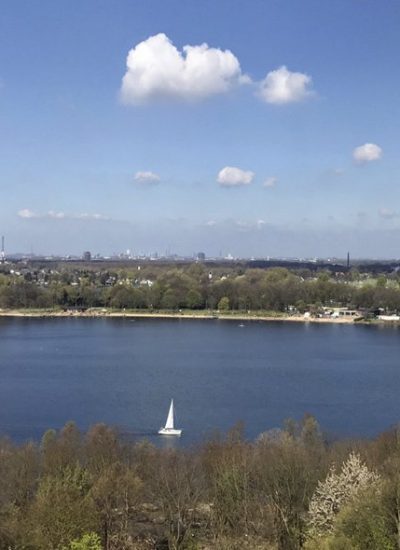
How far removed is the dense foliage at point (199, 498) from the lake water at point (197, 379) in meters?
3.22

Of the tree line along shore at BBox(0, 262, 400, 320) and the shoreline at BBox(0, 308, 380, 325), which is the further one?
the tree line along shore at BBox(0, 262, 400, 320)

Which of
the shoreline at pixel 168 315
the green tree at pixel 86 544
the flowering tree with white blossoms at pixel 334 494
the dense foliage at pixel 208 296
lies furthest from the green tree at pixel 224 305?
the green tree at pixel 86 544

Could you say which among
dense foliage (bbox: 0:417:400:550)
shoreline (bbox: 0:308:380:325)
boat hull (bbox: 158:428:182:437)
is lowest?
boat hull (bbox: 158:428:182:437)

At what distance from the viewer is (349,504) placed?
3.52 m

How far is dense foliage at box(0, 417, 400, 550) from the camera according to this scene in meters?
3.35

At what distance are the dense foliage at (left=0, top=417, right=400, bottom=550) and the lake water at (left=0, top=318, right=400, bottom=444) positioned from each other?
10.6 ft

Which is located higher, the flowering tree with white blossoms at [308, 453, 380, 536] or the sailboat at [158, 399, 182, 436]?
the flowering tree with white blossoms at [308, 453, 380, 536]

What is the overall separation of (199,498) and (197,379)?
7124mm

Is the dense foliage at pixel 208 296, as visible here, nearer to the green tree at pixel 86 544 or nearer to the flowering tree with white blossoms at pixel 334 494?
the flowering tree with white blossoms at pixel 334 494

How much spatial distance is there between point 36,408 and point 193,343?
748 centimetres

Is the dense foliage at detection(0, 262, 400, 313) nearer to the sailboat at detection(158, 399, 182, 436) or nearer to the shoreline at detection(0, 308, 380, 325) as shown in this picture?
the shoreline at detection(0, 308, 380, 325)

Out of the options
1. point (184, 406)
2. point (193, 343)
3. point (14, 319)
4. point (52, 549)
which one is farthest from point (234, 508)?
point (14, 319)

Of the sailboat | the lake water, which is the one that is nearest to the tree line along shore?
the lake water

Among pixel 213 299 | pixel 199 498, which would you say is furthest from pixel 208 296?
pixel 199 498
